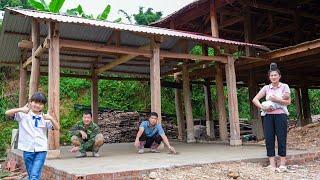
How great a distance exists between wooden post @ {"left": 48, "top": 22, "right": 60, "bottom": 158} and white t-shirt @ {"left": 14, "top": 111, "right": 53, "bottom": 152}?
2177mm

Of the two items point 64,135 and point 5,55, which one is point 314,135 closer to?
point 5,55

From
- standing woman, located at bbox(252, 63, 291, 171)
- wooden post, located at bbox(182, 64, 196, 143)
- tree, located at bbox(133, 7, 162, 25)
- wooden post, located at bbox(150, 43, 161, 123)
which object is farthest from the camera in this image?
tree, located at bbox(133, 7, 162, 25)

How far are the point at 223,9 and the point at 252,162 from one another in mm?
7205

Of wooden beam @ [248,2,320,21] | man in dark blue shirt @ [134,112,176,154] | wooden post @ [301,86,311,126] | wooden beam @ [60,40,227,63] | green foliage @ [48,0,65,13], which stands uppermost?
green foliage @ [48,0,65,13]

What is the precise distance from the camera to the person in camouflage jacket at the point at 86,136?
6.88m

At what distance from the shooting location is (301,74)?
15453mm

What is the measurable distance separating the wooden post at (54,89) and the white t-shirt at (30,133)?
7.14ft

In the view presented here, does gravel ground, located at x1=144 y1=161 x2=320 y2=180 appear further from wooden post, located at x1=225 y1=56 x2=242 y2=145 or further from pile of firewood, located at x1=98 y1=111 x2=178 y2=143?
pile of firewood, located at x1=98 y1=111 x2=178 y2=143

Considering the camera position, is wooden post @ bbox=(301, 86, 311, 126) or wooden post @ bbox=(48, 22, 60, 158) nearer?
wooden post @ bbox=(48, 22, 60, 158)

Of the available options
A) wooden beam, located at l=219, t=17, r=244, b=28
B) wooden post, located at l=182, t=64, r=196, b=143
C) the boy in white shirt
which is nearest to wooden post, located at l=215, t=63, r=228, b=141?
wooden post, located at l=182, t=64, r=196, b=143

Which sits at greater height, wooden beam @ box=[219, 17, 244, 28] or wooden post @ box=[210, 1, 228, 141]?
wooden beam @ box=[219, 17, 244, 28]

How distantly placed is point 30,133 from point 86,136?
2.28 metres

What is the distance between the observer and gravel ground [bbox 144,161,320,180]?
515 centimetres

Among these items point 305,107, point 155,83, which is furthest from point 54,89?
point 305,107
